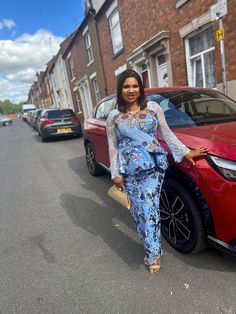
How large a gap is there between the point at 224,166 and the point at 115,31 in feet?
40.4

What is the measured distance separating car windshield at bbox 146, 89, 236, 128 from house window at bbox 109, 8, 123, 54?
9776 mm

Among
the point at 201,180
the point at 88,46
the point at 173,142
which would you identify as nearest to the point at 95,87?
the point at 88,46

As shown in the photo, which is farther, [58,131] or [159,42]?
[58,131]

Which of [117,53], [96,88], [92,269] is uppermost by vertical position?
[117,53]

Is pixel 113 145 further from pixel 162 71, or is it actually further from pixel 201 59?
pixel 162 71

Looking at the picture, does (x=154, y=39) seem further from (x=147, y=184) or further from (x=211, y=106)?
(x=147, y=184)

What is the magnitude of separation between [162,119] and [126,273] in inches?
57.9

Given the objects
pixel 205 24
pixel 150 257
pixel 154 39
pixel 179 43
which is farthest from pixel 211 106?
pixel 154 39

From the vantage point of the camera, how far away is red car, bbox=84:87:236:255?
208 cm

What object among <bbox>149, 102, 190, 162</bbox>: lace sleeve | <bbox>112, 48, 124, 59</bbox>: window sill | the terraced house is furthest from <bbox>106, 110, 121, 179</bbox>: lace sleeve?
<bbox>112, 48, 124, 59</bbox>: window sill

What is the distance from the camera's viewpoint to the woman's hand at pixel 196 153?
2217 mm

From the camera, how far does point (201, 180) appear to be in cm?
221

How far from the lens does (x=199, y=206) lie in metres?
2.35

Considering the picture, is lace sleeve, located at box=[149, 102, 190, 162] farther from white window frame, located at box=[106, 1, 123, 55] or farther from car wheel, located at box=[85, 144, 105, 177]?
white window frame, located at box=[106, 1, 123, 55]
